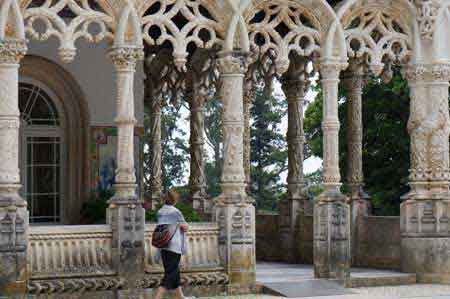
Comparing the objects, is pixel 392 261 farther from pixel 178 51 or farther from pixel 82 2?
pixel 82 2

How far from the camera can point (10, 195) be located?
49.3 feet

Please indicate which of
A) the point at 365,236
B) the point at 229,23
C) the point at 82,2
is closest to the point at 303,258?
the point at 365,236

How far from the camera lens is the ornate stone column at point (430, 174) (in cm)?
1809

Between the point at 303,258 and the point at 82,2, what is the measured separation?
27.4 ft

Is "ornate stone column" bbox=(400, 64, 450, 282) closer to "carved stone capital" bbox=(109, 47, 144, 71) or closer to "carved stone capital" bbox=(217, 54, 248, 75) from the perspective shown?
"carved stone capital" bbox=(217, 54, 248, 75)

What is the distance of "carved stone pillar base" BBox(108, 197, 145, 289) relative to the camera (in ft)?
51.6

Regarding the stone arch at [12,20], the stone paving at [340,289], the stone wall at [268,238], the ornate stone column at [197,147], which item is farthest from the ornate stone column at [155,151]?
the stone arch at [12,20]

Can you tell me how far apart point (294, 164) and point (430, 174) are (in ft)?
15.4

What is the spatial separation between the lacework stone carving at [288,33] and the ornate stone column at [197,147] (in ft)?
19.7

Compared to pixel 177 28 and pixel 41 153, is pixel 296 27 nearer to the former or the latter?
pixel 177 28

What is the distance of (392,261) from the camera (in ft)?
65.5

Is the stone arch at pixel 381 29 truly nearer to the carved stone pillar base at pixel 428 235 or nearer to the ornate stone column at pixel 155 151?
the carved stone pillar base at pixel 428 235

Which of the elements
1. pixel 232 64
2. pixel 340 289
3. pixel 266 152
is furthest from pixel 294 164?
pixel 266 152

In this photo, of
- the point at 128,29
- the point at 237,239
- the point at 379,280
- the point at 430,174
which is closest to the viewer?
the point at 128,29
